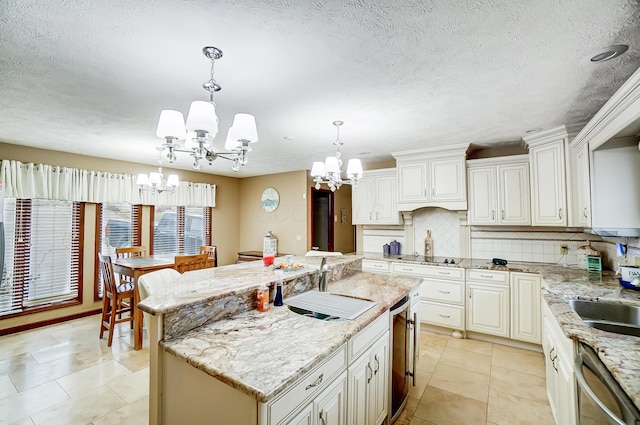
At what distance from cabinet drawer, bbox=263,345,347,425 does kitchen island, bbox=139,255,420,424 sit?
0.06 ft

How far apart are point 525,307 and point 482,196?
1417mm

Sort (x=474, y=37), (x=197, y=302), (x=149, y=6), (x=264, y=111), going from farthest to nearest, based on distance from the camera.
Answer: (x=264, y=111)
(x=474, y=37)
(x=197, y=302)
(x=149, y=6)

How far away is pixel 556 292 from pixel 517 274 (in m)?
1.14

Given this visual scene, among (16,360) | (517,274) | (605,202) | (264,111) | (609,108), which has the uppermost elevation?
(264,111)

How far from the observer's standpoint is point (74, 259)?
4.27 metres

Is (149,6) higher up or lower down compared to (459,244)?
higher up

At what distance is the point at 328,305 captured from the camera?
1.91 metres

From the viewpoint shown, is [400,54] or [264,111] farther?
[264,111]

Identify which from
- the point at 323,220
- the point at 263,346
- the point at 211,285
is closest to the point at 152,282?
the point at 211,285

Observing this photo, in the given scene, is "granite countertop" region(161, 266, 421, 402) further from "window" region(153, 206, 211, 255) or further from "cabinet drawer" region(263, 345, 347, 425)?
"window" region(153, 206, 211, 255)

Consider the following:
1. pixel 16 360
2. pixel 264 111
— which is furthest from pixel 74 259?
pixel 264 111

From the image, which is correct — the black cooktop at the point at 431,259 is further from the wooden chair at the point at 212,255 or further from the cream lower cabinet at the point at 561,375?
the wooden chair at the point at 212,255

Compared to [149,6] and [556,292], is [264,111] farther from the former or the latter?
[556,292]

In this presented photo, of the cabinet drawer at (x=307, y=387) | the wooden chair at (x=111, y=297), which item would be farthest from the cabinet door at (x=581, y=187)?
the wooden chair at (x=111, y=297)
